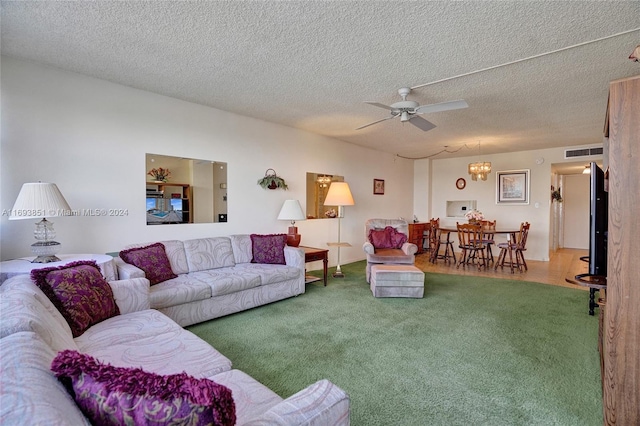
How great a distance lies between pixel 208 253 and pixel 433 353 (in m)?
2.62

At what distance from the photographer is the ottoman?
13.0ft

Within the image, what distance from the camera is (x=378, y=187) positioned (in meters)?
7.23

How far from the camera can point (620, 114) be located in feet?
5.09

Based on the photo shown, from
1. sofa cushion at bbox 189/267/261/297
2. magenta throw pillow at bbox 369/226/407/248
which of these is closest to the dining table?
magenta throw pillow at bbox 369/226/407/248

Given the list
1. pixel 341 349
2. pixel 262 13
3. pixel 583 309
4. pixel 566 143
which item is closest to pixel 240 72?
pixel 262 13

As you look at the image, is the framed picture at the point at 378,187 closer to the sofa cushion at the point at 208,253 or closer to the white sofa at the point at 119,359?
the sofa cushion at the point at 208,253

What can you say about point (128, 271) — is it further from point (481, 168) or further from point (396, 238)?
point (481, 168)

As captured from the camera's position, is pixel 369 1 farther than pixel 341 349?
No

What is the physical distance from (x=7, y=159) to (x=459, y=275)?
5.94 m

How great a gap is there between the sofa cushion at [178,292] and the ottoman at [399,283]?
2.06 meters

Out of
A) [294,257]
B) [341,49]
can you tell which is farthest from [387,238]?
[341,49]

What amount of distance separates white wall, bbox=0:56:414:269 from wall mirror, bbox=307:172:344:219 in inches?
11.5

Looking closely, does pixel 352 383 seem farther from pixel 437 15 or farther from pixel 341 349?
pixel 437 15

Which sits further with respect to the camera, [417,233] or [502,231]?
[417,233]
